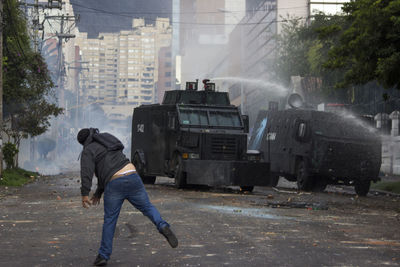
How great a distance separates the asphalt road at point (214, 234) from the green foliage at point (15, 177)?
314 inches

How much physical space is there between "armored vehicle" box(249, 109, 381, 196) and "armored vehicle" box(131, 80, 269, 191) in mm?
1905

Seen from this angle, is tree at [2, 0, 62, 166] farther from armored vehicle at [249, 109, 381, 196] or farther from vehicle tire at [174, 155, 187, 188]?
armored vehicle at [249, 109, 381, 196]

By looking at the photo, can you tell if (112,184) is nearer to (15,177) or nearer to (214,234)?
(214,234)

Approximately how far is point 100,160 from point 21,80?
87.7 feet

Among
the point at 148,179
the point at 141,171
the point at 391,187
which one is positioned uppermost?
the point at 141,171

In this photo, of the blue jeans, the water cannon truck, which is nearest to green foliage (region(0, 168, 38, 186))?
the water cannon truck

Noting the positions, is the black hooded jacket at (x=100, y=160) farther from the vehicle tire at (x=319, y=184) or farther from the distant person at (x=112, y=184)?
the vehicle tire at (x=319, y=184)

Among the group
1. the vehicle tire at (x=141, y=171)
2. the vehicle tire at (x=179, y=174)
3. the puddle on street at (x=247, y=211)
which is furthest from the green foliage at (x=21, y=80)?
the puddle on street at (x=247, y=211)

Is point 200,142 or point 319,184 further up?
point 200,142

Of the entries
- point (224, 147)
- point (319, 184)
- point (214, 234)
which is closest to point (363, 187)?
point (319, 184)

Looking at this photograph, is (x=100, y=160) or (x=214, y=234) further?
(x=214, y=234)

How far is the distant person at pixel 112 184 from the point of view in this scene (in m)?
8.44

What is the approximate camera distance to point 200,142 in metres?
22.2

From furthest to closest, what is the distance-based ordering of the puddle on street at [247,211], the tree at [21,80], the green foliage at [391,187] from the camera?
the tree at [21,80]
the green foliage at [391,187]
the puddle on street at [247,211]
